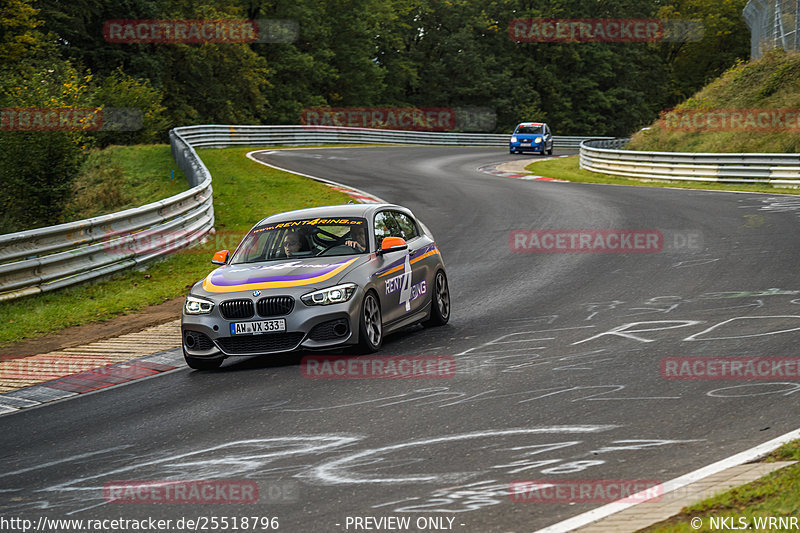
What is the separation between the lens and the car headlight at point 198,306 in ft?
31.2

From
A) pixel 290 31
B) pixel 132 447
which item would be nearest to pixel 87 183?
pixel 132 447

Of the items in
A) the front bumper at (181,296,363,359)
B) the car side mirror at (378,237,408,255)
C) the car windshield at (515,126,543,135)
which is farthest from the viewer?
the car windshield at (515,126,543,135)

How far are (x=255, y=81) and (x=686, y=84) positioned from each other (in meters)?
54.0

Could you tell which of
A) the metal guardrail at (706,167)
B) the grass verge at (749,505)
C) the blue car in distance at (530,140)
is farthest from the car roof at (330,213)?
the blue car in distance at (530,140)

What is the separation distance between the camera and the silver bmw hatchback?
9266 mm

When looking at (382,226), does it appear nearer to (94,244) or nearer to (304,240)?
(304,240)

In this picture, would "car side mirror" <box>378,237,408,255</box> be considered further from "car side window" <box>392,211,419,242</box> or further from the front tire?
"car side window" <box>392,211,419,242</box>

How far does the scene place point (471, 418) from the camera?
275 inches

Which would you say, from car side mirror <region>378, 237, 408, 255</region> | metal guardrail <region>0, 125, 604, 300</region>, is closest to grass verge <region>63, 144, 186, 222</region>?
metal guardrail <region>0, 125, 604, 300</region>

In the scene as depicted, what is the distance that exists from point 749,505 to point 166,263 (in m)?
13.4

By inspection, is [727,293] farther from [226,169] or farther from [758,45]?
[758,45]

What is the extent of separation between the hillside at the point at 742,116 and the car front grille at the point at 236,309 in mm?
24640

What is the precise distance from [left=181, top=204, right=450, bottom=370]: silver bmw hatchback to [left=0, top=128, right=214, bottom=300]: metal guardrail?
13.2 ft

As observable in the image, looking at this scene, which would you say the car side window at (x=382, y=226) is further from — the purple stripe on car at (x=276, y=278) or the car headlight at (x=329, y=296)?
the car headlight at (x=329, y=296)
